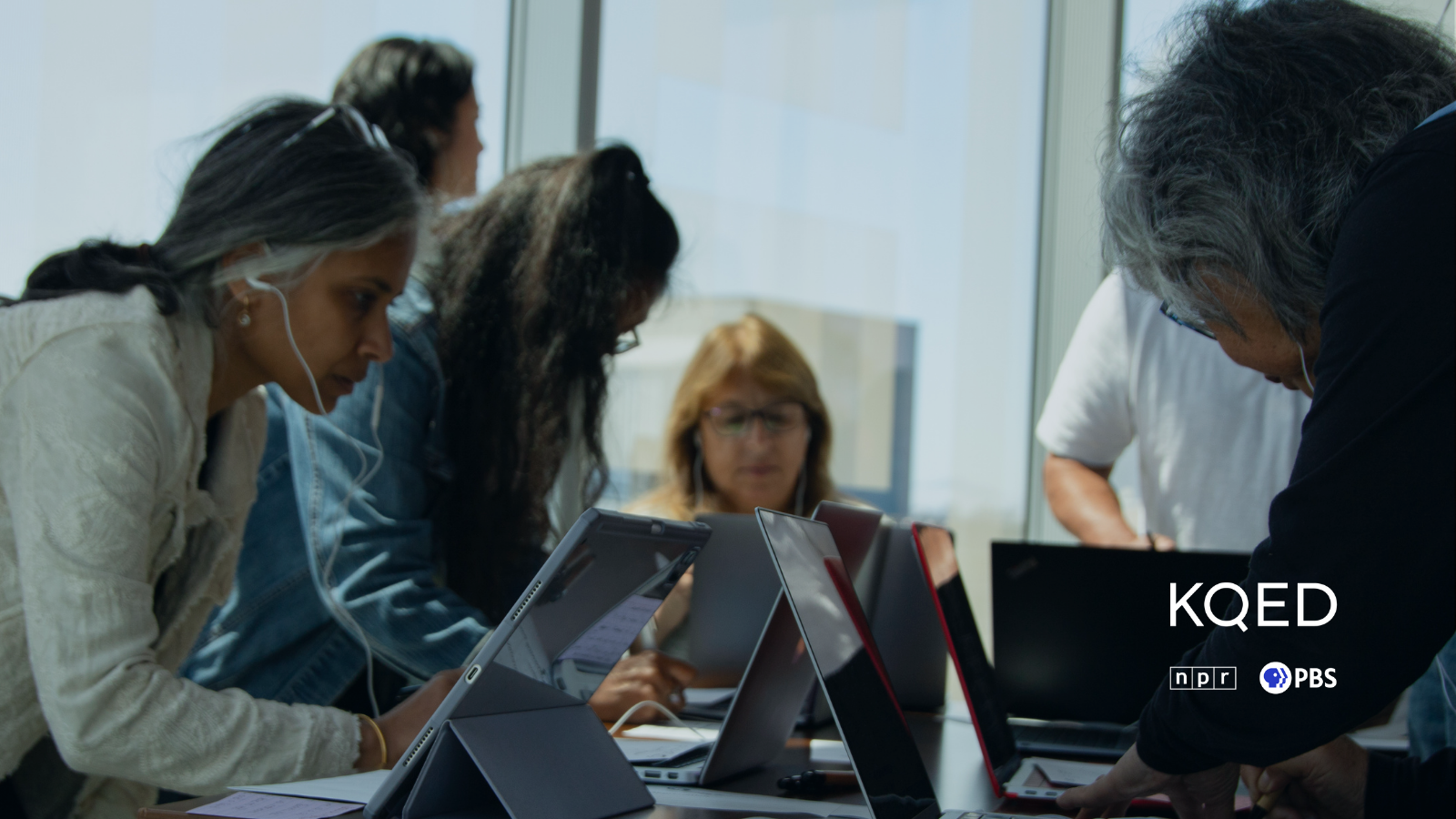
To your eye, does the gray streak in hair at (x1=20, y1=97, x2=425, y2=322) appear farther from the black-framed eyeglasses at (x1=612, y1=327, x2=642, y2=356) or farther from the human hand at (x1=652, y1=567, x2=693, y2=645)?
the human hand at (x1=652, y1=567, x2=693, y2=645)

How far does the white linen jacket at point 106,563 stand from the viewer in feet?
3.89

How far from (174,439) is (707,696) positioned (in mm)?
897

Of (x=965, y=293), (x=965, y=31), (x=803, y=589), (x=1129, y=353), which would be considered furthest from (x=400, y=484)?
(x=965, y=31)

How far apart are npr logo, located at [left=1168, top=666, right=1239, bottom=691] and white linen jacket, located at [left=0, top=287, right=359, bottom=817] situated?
0.85m

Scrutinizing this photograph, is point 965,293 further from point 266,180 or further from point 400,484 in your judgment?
point 266,180

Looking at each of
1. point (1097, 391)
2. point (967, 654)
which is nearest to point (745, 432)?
point (1097, 391)

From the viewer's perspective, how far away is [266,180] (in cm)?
150

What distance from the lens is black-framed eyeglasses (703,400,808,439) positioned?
273 cm

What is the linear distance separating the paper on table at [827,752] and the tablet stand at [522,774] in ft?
1.24

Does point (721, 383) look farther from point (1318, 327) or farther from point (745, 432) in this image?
point (1318, 327)

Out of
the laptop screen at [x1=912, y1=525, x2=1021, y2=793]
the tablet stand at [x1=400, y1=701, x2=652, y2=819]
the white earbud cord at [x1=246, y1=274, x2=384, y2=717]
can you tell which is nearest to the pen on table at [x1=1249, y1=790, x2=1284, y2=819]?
the laptop screen at [x1=912, y1=525, x2=1021, y2=793]

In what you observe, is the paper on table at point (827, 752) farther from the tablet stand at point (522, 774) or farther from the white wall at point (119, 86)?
the white wall at point (119, 86)

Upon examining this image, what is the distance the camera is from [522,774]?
1044 mm

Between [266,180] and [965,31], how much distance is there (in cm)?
288
